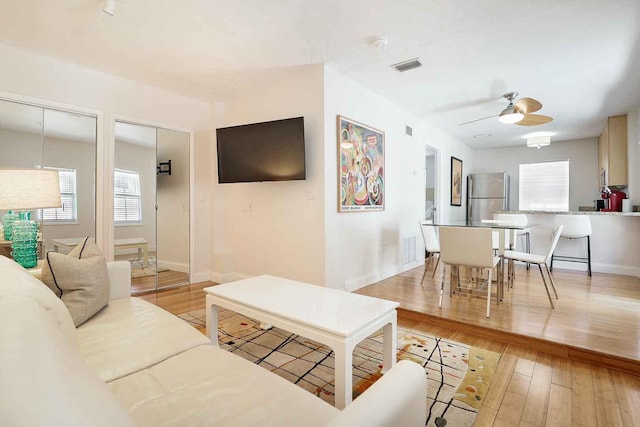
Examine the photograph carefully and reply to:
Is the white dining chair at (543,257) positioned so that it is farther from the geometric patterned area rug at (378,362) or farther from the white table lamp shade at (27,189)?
the white table lamp shade at (27,189)

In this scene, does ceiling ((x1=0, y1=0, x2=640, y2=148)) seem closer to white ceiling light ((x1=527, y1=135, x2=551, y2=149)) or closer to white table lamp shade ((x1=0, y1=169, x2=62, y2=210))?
white table lamp shade ((x1=0, y1=169, x2=62, y2=210))

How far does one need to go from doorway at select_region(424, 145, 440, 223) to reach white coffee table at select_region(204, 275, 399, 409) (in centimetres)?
423

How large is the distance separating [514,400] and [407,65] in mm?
2968

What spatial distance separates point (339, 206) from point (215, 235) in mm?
1915

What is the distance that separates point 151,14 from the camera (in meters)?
2.40

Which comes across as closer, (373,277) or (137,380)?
(137,380)

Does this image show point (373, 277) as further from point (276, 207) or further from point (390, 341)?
point (390, 341)

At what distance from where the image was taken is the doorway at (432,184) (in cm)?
594

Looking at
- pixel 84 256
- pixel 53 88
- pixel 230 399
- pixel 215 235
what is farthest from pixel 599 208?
pixel 53 88

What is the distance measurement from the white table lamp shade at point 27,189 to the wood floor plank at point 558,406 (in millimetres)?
3208

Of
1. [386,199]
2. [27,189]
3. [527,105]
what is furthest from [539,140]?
[27,189]

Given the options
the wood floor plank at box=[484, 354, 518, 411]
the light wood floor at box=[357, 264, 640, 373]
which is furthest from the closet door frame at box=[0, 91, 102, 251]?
the wood floor plank at box=[484, 354, 518, 411]

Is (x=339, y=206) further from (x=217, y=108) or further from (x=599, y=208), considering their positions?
(x=599, y=208)

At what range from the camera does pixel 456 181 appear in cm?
670
